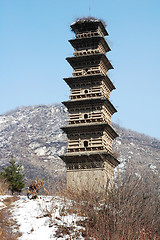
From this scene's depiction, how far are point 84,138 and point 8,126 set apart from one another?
173115mm

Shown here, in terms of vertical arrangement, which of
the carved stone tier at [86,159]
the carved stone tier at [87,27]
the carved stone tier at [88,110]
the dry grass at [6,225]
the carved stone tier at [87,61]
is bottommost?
the dry grass at [6,225]

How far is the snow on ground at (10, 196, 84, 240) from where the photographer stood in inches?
648

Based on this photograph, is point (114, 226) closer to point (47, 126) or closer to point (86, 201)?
point (86, 201)

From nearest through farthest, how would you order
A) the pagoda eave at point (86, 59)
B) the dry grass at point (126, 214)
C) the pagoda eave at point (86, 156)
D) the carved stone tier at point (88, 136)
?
1. the dry grass at point (126, 214)
2. the pagoda eave at point (86, 156)
3. the carved stone tier at point (88, 136)
4. the pagoda eave at point (86, 59)

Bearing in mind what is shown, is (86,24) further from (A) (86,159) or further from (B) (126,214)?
(B) (126,214)

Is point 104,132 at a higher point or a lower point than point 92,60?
lower

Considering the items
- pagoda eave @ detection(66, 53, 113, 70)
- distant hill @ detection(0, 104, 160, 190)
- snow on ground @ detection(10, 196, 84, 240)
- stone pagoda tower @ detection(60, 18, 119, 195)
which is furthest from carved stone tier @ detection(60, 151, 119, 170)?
distant hill @ detection(0, 104, 160, 190)

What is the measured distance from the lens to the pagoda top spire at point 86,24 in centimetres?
3141

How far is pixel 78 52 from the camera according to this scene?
101 feet

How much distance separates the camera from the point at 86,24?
3152 centimetres

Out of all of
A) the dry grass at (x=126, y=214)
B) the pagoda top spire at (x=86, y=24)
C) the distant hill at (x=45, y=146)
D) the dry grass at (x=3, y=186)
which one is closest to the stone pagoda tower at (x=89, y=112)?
the pagoda top spire at (x=86, y=24)

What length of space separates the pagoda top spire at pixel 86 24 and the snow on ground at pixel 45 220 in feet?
55.3

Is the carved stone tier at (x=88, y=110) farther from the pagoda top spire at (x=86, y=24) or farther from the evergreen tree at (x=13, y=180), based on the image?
the pagoda top spire at (x=86, y=24)

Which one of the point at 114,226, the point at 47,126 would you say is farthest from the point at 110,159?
the point at 47,126
